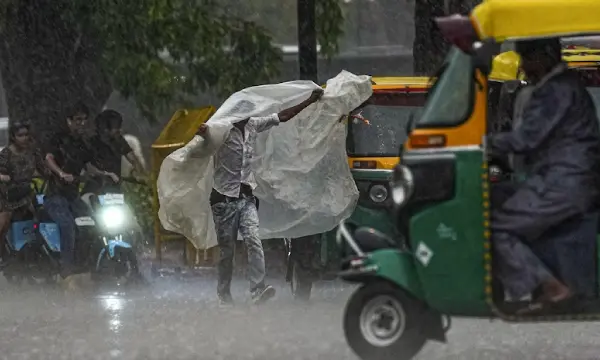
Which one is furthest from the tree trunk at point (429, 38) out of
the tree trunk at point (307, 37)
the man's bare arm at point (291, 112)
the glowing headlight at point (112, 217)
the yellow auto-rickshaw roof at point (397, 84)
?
the man's bare arm at point (291, 112)

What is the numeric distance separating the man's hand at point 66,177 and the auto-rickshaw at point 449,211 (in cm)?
661

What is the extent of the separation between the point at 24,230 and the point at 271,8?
2511 centimetres

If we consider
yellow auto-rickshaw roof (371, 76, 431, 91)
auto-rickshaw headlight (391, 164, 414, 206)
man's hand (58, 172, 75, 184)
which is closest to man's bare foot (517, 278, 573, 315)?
auto-rickshaw headlight (391, 164, 414, 206)

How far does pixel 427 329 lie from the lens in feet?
29.9

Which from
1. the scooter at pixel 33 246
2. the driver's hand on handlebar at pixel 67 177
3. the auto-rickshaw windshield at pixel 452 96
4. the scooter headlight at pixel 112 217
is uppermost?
the auto-rickshaw windshield at pixel 452 96

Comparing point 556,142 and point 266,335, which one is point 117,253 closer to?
point 266,335

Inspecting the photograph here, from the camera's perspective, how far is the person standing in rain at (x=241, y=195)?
518 inches

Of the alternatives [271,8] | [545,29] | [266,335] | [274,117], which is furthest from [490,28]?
[271,8]

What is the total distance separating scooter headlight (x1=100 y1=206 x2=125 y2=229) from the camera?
1540 cm

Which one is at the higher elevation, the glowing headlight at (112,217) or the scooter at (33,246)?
the glowing headlight at (112,217)

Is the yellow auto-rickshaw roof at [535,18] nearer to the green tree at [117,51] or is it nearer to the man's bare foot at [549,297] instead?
the man's bare foot at [549,297]

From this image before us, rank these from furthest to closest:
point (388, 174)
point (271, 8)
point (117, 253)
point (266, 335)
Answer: point (271, 8) < point (117, 253) < point (388, 174) < point (266, 335)

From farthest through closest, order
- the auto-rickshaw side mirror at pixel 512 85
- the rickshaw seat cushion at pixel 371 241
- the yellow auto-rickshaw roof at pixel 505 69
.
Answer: the yellow auto-rickshaw roof at pixel 505 69 → the auto-rickshaw side mirror at pixel 512 85 → the rickshaw seat cushion at pixel 371 241

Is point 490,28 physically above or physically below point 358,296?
above
